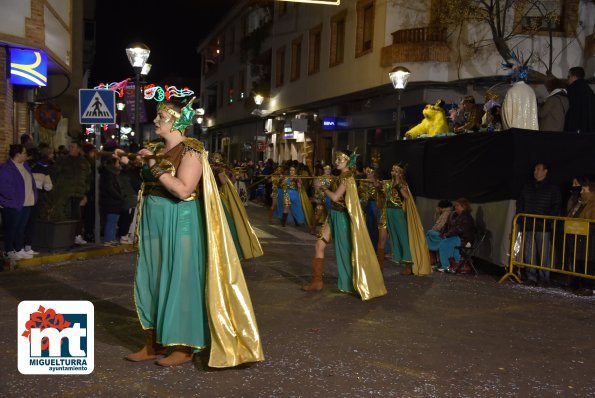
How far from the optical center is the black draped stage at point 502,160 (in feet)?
34.7

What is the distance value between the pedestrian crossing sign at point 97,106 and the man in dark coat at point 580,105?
8.06m

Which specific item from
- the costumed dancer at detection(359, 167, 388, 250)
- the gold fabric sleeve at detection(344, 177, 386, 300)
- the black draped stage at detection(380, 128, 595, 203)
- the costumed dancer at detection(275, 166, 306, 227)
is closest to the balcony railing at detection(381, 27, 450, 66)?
the costumed dancer at detection(275, 166, 306, 227)

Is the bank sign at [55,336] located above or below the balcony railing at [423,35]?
below

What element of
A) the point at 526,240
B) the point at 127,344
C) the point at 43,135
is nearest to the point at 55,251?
the point at 127,344

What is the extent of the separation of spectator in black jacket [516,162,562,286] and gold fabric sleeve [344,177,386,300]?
3047 mm

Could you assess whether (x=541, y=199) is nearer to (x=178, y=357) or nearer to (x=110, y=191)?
(x=178, y=357)

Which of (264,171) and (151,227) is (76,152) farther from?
(264,171)

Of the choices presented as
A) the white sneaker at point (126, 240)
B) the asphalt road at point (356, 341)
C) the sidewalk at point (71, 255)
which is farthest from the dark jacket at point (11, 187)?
the white sneaker at point (126, 240)

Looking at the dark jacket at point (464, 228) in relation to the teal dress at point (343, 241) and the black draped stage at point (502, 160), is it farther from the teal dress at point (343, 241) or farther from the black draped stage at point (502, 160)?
the teal dress at point (343, 241)

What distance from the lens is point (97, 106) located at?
1241cm

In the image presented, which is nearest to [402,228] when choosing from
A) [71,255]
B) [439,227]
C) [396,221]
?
[396,221]

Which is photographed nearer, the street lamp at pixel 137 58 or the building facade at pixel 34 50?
the building facade at pixel 34 50

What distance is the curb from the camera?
33.8 ft

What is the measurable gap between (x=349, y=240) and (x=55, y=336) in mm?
4647
